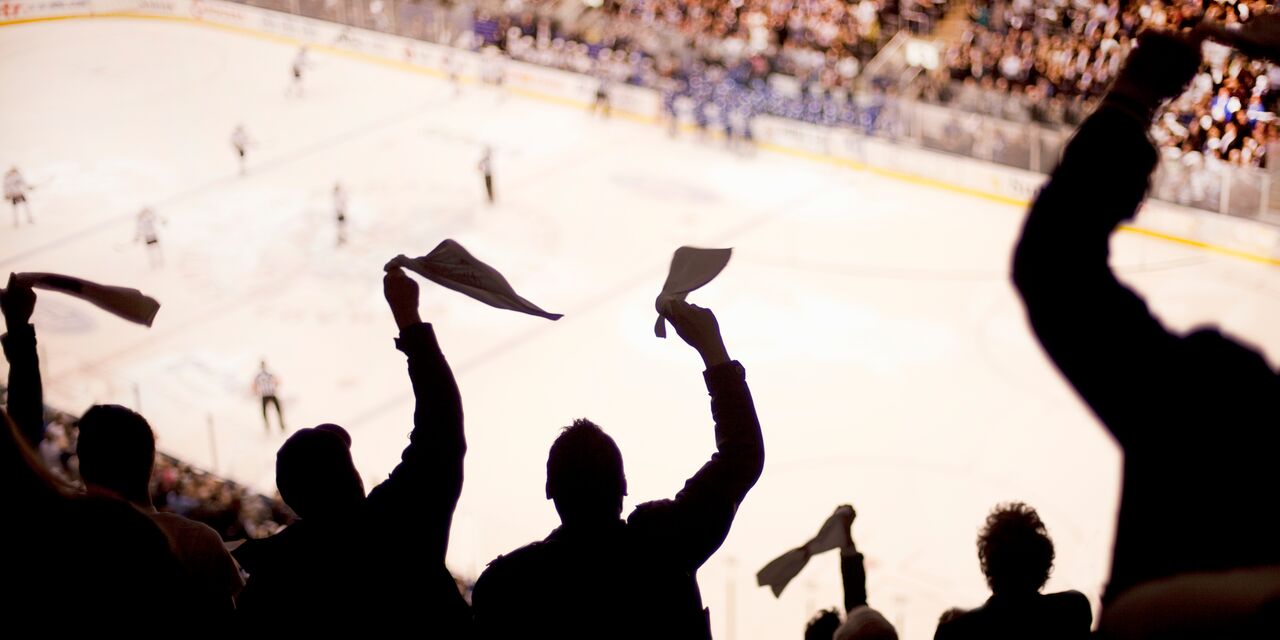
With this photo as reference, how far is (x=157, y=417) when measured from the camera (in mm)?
15570

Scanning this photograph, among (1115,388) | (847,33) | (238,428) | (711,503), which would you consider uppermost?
(1115,388)

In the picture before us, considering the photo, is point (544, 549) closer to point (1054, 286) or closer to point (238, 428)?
point (1054, 286)

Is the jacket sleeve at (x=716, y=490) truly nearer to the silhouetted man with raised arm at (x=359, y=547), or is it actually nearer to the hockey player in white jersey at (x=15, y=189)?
the silhouetted man with raised arm at (x=359, y=547)

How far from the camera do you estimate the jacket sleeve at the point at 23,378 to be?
13.5 feet

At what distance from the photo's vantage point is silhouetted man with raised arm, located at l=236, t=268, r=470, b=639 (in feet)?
10.2

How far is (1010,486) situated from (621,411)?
4187 mm

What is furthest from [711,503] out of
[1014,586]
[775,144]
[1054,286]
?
[775,144]

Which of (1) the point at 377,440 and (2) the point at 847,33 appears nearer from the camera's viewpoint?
(1) the point at 377,440

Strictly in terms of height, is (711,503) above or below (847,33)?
above

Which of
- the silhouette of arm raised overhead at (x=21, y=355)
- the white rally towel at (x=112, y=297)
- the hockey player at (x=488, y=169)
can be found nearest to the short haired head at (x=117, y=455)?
the silhouette of arm raised overhead at (x=21, y=355)

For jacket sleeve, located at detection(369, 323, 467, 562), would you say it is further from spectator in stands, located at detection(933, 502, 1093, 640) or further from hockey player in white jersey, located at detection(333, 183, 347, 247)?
hockey player in white jersey, located at detection(333, 183, 347, 247)

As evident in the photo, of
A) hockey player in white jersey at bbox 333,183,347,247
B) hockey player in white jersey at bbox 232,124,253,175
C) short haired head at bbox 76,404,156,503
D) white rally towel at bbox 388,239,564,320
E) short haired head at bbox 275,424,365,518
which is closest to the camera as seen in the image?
short haired head at bbox 275,424,365,518

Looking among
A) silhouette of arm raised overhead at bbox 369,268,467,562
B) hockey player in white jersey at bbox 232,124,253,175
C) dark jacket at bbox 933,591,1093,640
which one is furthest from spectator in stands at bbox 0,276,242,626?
hockey player in white jersey at bbox 232,124,253,175

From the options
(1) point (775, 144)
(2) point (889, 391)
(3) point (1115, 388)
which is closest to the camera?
(3) point (1115, 388)
